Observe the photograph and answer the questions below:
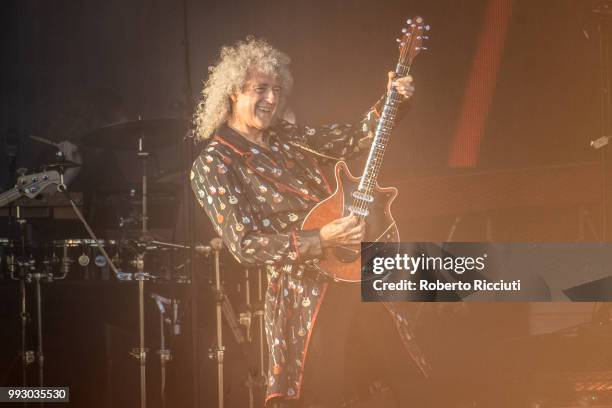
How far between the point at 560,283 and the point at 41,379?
6.32 feet

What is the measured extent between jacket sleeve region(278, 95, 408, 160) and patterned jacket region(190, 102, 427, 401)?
81 mm

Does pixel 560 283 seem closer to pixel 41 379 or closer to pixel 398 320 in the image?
pixel 398 320

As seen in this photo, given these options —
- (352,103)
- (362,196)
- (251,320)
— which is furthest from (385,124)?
(251,320)

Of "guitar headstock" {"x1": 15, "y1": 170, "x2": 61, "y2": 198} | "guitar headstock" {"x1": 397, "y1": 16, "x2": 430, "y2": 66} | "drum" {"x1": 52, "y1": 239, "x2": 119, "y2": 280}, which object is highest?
"guitar headstock" {"x1": 397, "y1": 16, "x2": 430, "y2": 66}

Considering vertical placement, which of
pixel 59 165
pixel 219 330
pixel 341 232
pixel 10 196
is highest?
pixel 59 165

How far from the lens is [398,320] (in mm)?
2117

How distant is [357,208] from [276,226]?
235 mm

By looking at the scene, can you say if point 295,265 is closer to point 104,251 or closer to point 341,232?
point 341,232

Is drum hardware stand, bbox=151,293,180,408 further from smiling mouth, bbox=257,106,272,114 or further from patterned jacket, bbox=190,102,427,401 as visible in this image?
smiling mouth, bbox=257,106,272,114

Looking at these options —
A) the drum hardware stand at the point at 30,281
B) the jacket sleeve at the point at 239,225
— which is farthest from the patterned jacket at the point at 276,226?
the drum hardware stand at the point at 30,281

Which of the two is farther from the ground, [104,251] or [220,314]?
[104,251]

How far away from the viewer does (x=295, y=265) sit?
212cm

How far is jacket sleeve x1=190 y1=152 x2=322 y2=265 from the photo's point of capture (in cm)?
204

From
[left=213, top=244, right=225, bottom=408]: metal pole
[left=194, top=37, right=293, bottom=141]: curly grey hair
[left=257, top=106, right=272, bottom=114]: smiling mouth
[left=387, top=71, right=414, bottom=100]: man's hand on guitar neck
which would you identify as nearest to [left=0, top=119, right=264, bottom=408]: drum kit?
[left=213, top=244, right=225, bottom=408]: metal pole
